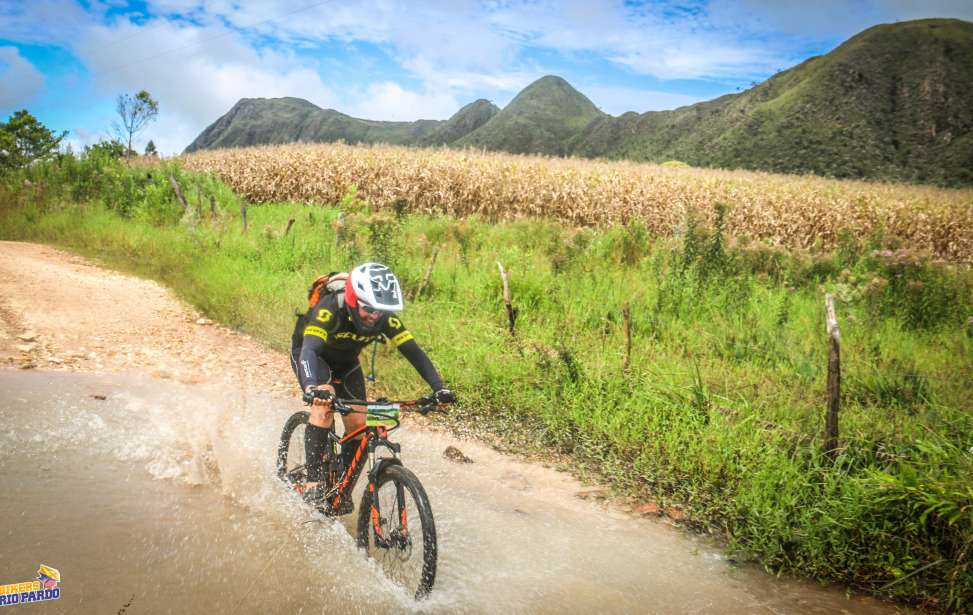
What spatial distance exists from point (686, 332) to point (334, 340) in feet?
16.7

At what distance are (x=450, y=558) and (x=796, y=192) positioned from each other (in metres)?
16.6

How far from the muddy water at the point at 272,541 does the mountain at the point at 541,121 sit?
4735 inches

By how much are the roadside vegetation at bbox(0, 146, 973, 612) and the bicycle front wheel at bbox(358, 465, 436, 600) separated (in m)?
2.17

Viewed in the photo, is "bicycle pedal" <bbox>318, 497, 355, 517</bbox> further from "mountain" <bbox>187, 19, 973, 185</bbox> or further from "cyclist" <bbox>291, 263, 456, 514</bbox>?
"mountain" <bbox>187, 19, 973, 185</bbox>

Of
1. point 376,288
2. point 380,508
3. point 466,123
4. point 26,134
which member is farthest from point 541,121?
point 380,508

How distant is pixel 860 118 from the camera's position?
66750 mm

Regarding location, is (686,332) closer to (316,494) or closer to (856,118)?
(316,494)

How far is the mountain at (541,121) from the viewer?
463 ft

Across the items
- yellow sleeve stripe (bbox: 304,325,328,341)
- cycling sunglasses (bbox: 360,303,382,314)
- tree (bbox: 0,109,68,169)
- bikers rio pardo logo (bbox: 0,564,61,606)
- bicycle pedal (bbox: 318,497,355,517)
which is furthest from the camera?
tree (bbox: 0,109,68,169)

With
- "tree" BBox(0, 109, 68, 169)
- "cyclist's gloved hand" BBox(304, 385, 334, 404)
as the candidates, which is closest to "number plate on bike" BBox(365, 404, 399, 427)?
"cyclist's gloved hand" BBox(304, 385, 334, 404)

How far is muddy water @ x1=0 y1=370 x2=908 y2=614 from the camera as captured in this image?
351 centimetres

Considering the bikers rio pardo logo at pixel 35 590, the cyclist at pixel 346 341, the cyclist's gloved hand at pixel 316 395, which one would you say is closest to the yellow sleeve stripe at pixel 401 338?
the cyclist at pixel 346 341

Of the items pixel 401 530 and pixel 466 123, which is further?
pixel 466 123

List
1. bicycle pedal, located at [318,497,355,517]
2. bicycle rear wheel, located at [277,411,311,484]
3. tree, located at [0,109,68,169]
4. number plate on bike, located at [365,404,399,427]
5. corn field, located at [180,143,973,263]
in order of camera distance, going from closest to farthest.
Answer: number plate on bike, located at [365,404,399,427]
bicycle pedal, located at [318,497,355,517]
bicycle rear wheel, located at [277,411,311,484]
corn field, located at [180,143,973,263]
tree, located at [0,109,68,169]
